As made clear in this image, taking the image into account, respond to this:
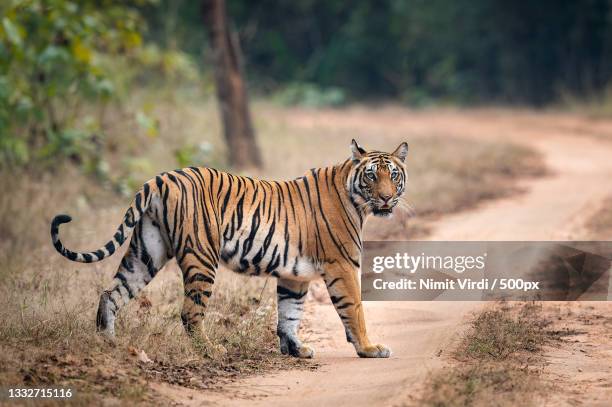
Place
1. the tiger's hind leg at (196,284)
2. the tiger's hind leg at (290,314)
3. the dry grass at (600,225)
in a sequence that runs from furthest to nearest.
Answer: the dry grass at (600,225), the tiger's hind leg at (290,314), the tiger's hind leg at (196,284)

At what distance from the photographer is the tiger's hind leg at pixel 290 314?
22.0 ft

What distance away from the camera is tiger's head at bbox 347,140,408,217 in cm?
661

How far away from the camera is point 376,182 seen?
6641 millimetres

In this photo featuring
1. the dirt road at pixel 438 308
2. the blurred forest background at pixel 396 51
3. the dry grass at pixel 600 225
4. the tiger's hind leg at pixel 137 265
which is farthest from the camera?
the blurred forest background at pixel 396 51

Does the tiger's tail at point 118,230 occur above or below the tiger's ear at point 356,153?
below

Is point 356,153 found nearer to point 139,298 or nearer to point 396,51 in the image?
point 139,298

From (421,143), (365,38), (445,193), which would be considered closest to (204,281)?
(445,193)

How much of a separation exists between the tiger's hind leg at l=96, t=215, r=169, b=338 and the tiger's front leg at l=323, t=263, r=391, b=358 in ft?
3.73

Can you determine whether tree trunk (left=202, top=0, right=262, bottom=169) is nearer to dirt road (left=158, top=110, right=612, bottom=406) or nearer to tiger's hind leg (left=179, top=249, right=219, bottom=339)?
dirt road (left=158, top=110, right=612, bottom=406)

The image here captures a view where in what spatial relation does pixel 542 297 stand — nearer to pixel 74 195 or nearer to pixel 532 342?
pixel 532 342

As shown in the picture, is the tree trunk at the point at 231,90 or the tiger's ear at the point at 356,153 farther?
Result: the tree trunk at the point at 231,90

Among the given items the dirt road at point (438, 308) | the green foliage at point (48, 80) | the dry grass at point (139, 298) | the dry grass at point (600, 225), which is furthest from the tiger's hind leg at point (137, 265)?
the dry grass at point (600, 225)

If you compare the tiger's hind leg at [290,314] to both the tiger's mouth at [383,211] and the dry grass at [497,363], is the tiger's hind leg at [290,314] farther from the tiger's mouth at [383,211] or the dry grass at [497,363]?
the dry grass at [497,363]

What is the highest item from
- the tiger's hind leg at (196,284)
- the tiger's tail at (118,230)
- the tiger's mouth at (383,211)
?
the tiger's mouth at (383,211)
